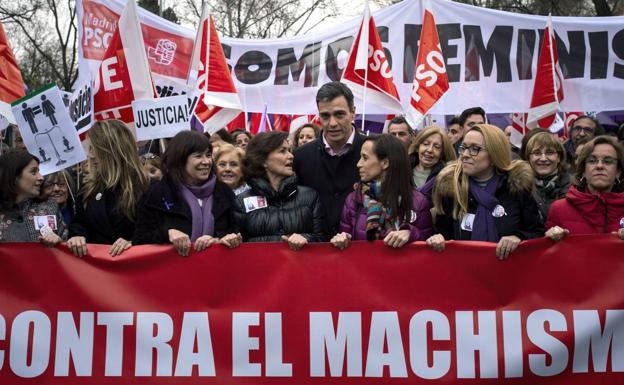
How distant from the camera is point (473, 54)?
968 centimetres

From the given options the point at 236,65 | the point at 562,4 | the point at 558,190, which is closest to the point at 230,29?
the point at 562,4

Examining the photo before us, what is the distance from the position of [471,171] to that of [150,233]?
196 centimetres

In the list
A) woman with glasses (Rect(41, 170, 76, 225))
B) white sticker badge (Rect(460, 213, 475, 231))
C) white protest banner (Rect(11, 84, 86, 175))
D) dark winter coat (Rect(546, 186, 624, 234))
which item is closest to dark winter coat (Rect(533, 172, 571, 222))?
dark winter coat (Rect(546, 186, 624, 234))

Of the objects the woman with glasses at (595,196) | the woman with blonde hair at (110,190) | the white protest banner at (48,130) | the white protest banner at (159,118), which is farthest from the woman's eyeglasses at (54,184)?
the woman with glasses at (595,196)

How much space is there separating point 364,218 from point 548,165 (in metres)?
1.94

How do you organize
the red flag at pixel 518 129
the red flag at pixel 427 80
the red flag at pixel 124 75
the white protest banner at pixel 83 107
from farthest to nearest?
the red flag at pixel 518 129, the red flag at pixel 427 80, the red flag at pixel 124 75, the white protest banner at pixel 83 107

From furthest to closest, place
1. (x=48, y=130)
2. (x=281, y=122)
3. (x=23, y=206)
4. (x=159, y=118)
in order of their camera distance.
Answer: (x=281, y=122) → (x=159, y=118) → (x=48, y=130) → (x=23, y=206)

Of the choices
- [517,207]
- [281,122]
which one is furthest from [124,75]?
[281,122]

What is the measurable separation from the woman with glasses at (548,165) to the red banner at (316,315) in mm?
1430

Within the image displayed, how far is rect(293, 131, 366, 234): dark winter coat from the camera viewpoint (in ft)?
18.7

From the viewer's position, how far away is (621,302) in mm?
4766

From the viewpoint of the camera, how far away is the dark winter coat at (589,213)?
5.07 m

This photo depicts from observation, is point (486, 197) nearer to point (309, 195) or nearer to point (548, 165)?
point (309, 195)

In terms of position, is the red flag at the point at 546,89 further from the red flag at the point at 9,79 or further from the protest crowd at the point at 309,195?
the red flag at the point at 9,79
